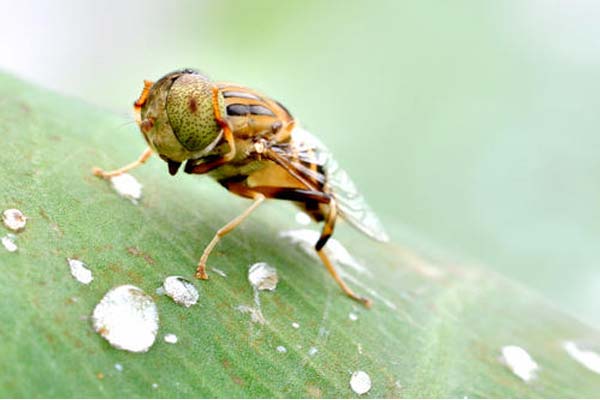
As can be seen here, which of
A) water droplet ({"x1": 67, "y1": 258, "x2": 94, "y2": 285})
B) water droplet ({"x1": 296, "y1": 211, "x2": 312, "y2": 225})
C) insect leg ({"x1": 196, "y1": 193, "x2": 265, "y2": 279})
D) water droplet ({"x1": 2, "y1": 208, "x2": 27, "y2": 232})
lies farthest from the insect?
water droplet ({"x1": 2, "y1": 208, "x2": 27, "y2": 232})

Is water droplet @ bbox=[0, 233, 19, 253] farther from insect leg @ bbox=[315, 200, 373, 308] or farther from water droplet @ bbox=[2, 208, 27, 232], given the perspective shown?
insect leg @ bbox=[315, 200, 373, 308]

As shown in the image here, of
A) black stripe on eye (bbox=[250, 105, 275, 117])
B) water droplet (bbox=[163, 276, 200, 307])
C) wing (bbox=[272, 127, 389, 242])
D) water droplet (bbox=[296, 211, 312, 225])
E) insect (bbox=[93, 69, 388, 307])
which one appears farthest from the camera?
water droplet (bbox=[296, 211, 312, 225])

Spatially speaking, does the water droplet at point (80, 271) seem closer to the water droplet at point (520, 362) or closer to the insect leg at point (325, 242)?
the insect leg at point (325, 242)

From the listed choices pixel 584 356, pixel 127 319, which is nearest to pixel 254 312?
pixel 127 319

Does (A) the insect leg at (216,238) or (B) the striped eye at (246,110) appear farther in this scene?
(B) the striped eye at (246,110)

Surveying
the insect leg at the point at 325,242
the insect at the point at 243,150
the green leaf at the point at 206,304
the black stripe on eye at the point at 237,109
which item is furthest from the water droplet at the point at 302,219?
the black stripe on eye at the point at 237,109

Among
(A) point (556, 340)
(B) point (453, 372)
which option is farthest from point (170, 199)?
(A) point (556, 340)

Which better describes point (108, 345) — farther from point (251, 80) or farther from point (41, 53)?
point (41, 53)
